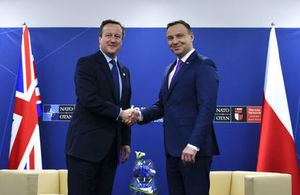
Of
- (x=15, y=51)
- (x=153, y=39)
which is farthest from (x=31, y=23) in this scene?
(x=153, y=39)

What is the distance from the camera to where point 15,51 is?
487 centimetres

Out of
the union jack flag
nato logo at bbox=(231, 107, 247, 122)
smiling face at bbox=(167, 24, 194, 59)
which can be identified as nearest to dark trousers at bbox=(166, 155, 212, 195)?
smiling face at bbox=(167, 24, 194, 59)

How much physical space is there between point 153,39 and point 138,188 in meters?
2.25

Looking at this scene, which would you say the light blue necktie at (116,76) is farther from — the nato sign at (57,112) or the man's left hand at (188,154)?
the nato sign at (57,112)

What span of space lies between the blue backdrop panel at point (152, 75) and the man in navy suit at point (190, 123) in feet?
7.43

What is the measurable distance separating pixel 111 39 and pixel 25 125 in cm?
242

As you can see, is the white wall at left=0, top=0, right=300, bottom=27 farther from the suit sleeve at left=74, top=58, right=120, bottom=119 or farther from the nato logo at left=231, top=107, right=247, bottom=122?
the suit sleeve at left=74, top=58, right=120, bottom=119

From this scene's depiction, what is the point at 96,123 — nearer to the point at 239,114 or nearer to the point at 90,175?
the point at 90,175

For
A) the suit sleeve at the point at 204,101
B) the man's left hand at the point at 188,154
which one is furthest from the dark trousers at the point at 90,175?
the suit sleeve at the point at 204,101

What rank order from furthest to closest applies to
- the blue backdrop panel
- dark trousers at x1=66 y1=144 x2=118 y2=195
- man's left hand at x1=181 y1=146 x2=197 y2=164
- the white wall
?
1. the white wall
2. the blue backdrop panel
3. dark trousers at x1=66 y1=144 x2=118 y2=195
4. man's left hand at x1=181 y1=146 x2=197 y2=164

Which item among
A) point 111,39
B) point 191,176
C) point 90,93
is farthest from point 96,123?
point 191,176

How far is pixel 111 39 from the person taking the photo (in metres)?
2.66

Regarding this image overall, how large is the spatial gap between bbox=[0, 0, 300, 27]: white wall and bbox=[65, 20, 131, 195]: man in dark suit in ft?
7.55

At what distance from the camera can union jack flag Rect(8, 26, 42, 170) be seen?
4.39 m
